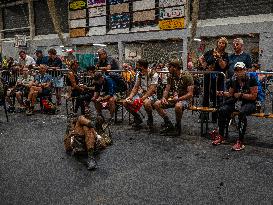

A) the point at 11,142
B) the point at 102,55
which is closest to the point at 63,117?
the point at 102,55

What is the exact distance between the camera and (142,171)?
506 centimetres

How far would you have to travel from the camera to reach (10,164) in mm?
5539

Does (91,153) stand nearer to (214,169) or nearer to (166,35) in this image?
(214,169)

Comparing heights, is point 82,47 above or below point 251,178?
above

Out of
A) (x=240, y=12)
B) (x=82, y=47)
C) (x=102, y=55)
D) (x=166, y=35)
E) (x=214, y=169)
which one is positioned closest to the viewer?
(x=214, y=169)

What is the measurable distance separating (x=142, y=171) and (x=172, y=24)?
15736 millimetres

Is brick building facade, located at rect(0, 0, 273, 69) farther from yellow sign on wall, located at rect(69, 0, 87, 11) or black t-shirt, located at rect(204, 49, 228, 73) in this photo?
black t-shirt, located at rect(204, 49, 228, 73)

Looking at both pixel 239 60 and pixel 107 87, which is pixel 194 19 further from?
pixel 239 60

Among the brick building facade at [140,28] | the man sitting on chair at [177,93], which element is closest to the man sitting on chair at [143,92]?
the man sitting on chair at [177,93]

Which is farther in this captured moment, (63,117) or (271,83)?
Answer: (271,83)

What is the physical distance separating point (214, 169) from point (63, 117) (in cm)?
618

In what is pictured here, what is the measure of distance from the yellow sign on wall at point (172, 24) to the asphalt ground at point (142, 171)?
12.7 m

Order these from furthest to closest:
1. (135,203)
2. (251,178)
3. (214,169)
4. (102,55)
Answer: (102,55)
(214,169)
(251,178)
(135,203)

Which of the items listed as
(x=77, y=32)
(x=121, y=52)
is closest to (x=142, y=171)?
(x=121, y=52)
